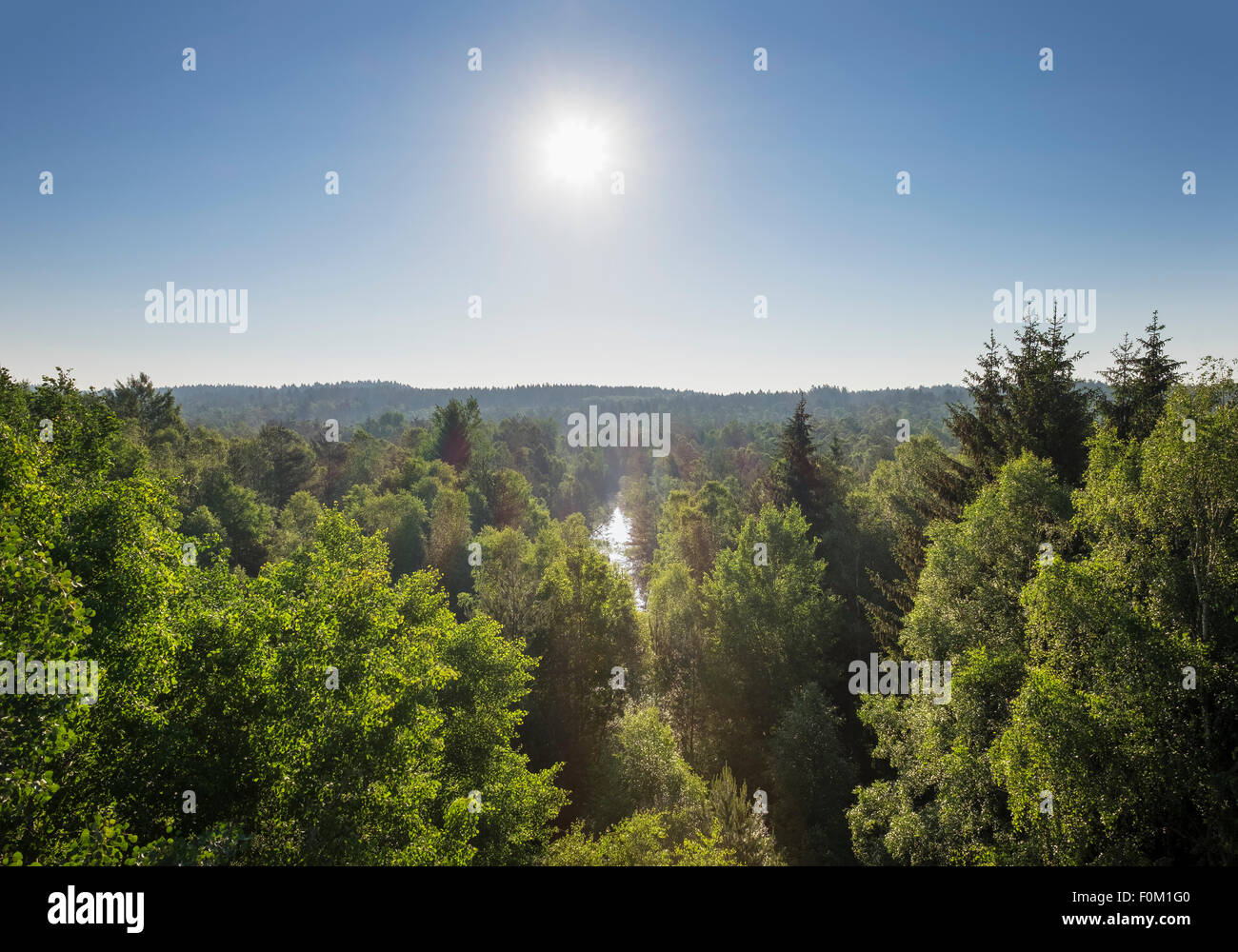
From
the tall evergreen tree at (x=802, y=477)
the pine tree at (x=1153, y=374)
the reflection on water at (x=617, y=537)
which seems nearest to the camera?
the pine tree at (x=1153, y=374)

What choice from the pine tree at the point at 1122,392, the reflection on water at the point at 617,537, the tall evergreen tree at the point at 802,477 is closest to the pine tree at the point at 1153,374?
the pine tree at the point at 1122,392

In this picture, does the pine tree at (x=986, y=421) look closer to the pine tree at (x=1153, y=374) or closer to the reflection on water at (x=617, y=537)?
the pine tree at (x=1153, y=374)

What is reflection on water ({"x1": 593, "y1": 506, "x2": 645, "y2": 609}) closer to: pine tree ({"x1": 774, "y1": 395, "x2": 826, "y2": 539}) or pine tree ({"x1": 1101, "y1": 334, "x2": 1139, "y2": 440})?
pine tree ({"x1": 774, "y1": 395, "x2": 826, "y2": 539})

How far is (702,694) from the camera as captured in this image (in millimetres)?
38094

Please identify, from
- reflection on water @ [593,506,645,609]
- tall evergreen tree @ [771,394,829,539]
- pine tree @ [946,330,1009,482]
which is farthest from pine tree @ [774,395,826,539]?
reflection on water @ [593,506,645,609]

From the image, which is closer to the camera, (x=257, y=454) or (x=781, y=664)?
(x=781, y=664)

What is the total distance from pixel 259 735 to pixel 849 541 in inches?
1604

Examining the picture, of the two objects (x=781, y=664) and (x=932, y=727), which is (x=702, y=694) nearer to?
(x=781, y=664)

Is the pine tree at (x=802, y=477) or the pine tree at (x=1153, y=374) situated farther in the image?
the pine tree at (x=802, y=477)

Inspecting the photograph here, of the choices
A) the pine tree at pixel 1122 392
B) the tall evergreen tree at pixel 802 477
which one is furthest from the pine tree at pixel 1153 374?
the tall evergreen tree at pixel 802 477

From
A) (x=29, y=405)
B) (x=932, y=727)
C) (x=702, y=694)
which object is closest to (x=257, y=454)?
(x=29, y=405)

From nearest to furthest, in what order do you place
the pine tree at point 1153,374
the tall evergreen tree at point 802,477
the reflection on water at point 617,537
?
the pine tree at point 1153,374 < the tall evergreen tree at point 802,477 < the reflection on water at point 617,537

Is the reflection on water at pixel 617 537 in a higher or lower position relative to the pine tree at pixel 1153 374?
Result: lower

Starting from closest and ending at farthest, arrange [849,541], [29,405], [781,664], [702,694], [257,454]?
[29,405] < [781,664] < [702,694] < [849,541] < [257,454]
